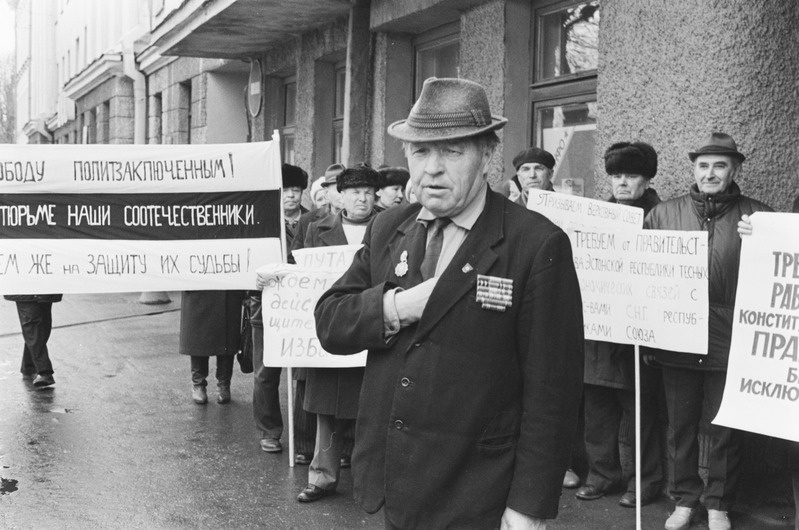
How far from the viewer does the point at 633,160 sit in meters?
5.69

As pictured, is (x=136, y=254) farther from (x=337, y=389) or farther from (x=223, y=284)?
(x=337, y=389)

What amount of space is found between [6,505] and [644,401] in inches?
141

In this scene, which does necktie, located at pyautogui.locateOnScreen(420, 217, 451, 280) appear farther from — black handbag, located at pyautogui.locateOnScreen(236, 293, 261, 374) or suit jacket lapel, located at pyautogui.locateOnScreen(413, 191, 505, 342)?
black handbag, located at pyautogui.locateOnScreen(236, 293, 261, 374)

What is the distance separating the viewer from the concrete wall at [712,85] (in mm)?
5727

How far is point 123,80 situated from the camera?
2362cm

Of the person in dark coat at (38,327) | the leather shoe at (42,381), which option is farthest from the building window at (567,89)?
the leather shoe at (42,381)

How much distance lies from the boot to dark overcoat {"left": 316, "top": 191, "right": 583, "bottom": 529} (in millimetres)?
5598

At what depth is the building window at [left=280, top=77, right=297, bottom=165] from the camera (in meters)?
14.8

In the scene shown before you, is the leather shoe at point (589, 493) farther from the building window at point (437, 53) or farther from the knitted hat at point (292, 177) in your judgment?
the building window at point (437, 53)

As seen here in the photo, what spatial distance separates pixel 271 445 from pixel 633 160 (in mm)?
2991

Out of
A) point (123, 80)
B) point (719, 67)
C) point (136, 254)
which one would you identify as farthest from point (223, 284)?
point (123, 80)

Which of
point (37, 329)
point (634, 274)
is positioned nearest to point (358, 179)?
point (634, 274)

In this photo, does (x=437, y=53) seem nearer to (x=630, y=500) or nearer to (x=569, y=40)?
(x=569, y=40)

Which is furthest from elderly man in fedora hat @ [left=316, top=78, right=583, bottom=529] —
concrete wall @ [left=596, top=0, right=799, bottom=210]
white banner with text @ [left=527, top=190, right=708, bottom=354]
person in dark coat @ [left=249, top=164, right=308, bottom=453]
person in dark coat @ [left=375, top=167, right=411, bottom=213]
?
person in dark coat @ [left=375, top=167, right=411, bottom=213]
